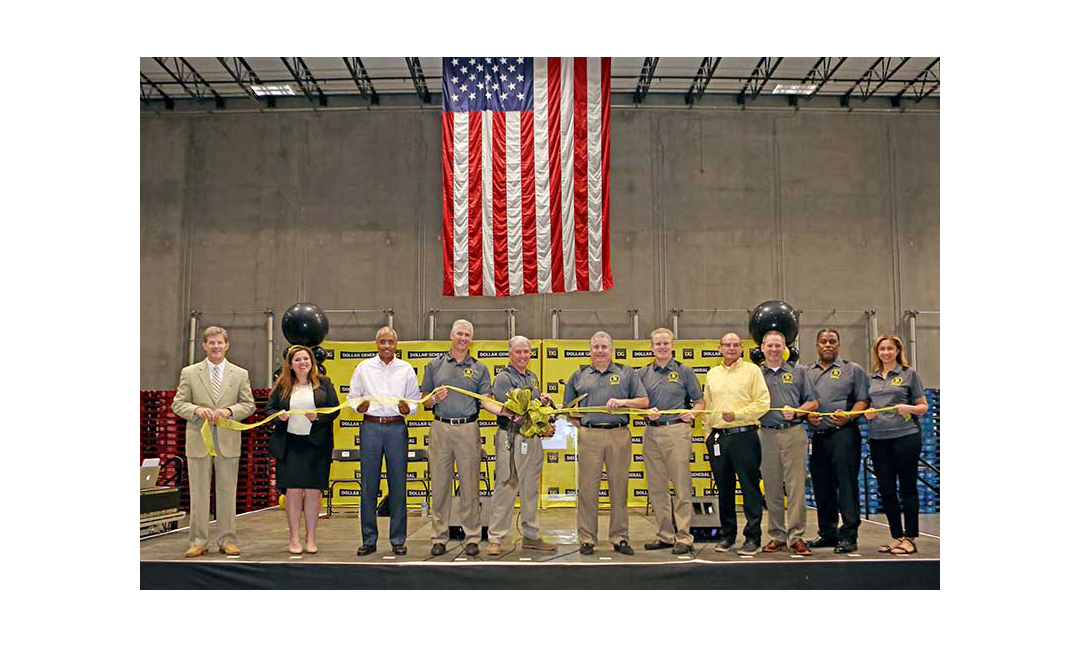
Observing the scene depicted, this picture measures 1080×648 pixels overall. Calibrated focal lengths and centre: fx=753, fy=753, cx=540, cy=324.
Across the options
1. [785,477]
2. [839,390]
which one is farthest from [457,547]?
[839,390]

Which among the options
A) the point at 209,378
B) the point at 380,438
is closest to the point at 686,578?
the point at 380,438

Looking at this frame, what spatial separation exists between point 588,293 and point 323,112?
18.9 ft

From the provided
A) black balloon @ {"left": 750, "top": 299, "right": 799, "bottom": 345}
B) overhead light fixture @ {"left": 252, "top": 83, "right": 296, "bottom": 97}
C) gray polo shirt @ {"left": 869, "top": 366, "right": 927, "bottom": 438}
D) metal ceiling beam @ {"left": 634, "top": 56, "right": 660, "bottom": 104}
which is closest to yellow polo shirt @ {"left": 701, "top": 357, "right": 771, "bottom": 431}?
gray polo shirt @ {"left": 869, "top": 366, "right": 927, "bottom": 438}

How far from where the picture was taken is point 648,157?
1334 cm

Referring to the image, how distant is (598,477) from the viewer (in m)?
6.42

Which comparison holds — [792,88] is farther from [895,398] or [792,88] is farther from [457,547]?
[457,547]

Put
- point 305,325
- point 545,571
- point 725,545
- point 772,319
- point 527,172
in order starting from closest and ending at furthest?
point 545,571 < point 725,545 < point 772,319 < point 305,325 < point 527,172

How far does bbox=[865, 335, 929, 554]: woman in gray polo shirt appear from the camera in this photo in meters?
6.31

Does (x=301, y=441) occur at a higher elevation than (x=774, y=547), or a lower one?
higher

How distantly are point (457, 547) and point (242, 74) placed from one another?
984 cm

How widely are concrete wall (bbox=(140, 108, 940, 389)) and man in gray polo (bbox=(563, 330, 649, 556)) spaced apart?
642cm

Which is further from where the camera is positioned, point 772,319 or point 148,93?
point 148,93

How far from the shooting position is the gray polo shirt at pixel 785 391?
6.56 metres

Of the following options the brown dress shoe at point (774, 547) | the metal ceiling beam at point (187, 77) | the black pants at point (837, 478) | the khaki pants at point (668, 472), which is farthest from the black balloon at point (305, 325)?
the metal ceiling beam at point (187, 77)
